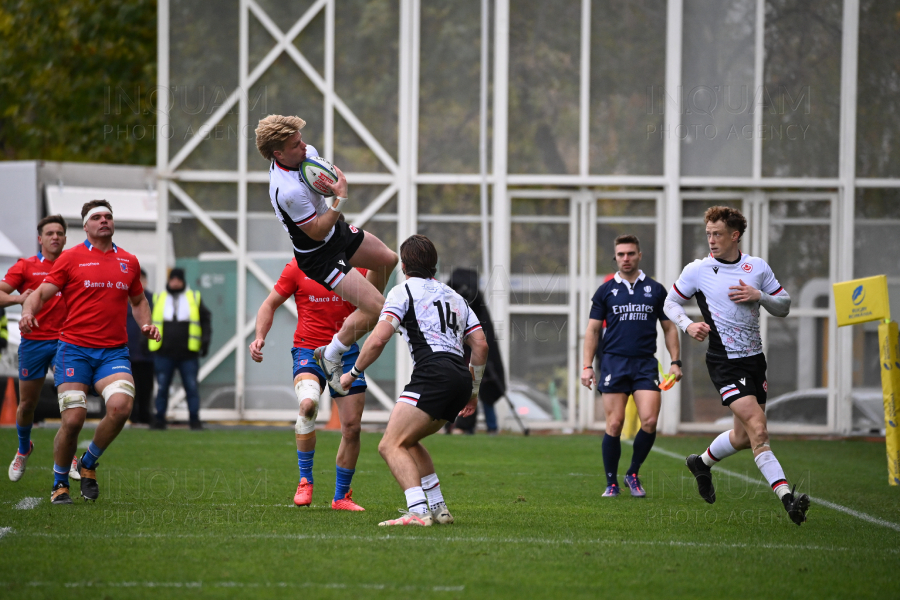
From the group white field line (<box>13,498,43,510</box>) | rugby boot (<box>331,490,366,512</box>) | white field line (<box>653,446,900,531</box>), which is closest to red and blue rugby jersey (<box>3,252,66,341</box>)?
white field line (<box>13,498,43,510</box>)

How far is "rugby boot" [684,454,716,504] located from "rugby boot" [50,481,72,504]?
475cm

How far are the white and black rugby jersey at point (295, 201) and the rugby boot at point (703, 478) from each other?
3.37m

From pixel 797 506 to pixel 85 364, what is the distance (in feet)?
17.4

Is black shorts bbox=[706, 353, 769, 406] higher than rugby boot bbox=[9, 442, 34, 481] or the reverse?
higher

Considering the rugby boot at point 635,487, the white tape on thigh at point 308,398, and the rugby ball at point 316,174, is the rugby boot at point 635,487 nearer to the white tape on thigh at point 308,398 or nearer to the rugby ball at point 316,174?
the white tape on thigh at point 308,398

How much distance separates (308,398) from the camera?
7.82m

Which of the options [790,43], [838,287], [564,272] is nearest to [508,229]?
[564,272]

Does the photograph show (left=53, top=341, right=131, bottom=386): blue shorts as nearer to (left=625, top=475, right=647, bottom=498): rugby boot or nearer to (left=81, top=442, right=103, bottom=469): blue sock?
(left=81, top=442, right=103, bottom=469): blue sock

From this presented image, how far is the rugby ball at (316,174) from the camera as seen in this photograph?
7023 mm

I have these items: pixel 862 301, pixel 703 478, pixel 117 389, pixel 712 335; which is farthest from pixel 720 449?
pixel 117 389

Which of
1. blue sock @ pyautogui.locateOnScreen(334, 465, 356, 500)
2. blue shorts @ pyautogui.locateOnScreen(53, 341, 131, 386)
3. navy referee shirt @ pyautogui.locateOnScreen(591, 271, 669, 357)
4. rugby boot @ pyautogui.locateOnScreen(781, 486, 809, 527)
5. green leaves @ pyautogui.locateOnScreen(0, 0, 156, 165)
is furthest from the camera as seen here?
green leaves @ pyautogui.locateOnScreen(0, 0, 156, 165)

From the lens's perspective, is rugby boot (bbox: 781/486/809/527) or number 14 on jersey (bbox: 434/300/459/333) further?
rugby boot (bbox: 781/486/809/527)

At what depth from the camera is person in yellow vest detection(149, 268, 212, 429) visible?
16047 mm

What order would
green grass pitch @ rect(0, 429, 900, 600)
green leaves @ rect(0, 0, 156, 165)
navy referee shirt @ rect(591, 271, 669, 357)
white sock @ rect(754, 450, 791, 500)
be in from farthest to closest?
green leaves @ rect(0, 0, 156, 165) < navy referee shirt @ rect(591, 271, 669, 357) < white sock @ rect(754, 450, 791, 500) < green grass pitch @ rect(0, 429, 900, 600)
